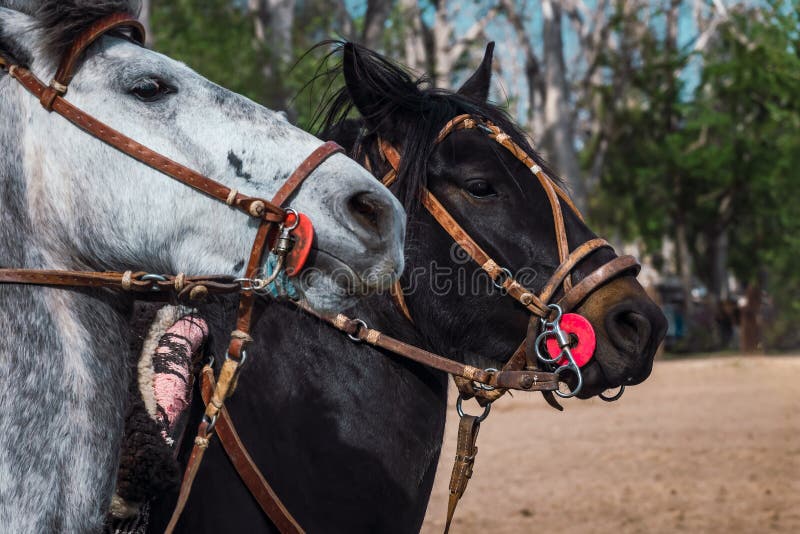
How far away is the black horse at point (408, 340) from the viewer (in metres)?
2.91

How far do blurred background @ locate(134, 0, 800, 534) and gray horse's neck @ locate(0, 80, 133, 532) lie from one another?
1783 mm

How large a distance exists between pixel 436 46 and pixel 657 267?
20890 millimetres

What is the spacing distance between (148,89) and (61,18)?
24 cm

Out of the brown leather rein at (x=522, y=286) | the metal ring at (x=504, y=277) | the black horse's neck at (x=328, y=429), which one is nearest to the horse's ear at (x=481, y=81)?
the brown leather rein at (x=522, y=286)

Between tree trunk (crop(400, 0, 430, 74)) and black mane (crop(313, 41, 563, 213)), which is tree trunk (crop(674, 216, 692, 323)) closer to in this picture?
tree trunk (crop(400, 0, 430, 74))

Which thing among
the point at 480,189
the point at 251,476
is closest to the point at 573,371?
the point at 480,189

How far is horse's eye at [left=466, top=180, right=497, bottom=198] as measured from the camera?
3205 mm

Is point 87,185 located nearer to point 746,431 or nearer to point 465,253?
point 465,253

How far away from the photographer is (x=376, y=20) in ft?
45.0

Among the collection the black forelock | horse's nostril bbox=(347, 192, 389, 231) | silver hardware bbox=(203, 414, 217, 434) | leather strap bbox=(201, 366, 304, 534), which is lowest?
leather strap bbox=(201, 366, 304, 534)

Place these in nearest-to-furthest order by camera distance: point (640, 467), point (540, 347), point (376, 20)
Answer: point (540, 347) → point (640, 467) → point (376, 20)

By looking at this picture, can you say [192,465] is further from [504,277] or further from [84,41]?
[504,277]

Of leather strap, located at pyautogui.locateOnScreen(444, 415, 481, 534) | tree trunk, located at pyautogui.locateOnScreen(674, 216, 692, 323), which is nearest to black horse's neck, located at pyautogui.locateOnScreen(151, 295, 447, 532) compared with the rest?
leather strap, located at pyautogui.locateOnScreen(444, 415, 481, 534)

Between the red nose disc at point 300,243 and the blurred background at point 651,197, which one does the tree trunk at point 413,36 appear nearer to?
the blurred background at point 651,197
